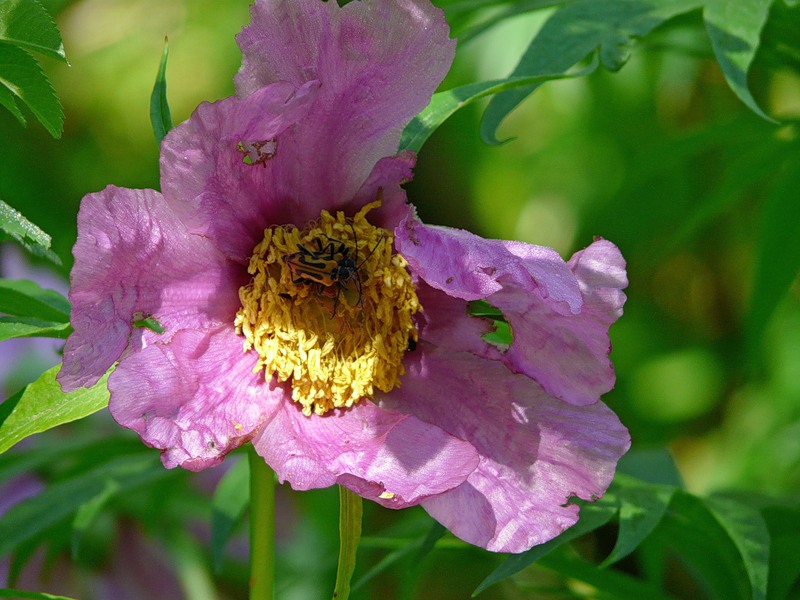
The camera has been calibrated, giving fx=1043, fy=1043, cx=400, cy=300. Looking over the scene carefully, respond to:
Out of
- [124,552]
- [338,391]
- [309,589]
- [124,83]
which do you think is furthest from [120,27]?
[338,391]

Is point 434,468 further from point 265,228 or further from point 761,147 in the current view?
point 761,147

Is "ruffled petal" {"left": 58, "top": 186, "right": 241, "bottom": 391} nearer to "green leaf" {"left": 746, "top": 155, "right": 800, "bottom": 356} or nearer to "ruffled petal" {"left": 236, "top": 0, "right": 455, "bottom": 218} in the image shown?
"ruffled petal" {"left": 236, "top": 0, "right": 455, "bottom": 218}

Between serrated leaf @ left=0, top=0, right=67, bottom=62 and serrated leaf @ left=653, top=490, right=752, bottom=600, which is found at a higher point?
serrated leaf @ left=0, top=0, right=67, bottom=62

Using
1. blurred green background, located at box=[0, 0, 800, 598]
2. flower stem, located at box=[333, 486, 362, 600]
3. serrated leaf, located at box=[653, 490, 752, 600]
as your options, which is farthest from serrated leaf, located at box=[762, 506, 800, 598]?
blurred green background, located at box=[0, 0, 800, 598]

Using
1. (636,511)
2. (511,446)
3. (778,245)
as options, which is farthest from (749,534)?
(778,245)

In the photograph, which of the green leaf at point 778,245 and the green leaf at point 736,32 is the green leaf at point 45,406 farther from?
the green leaf at point 778,245

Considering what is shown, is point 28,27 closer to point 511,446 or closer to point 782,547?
point 511,446

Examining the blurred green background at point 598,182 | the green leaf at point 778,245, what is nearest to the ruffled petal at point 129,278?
the green leaf at point 778,245
